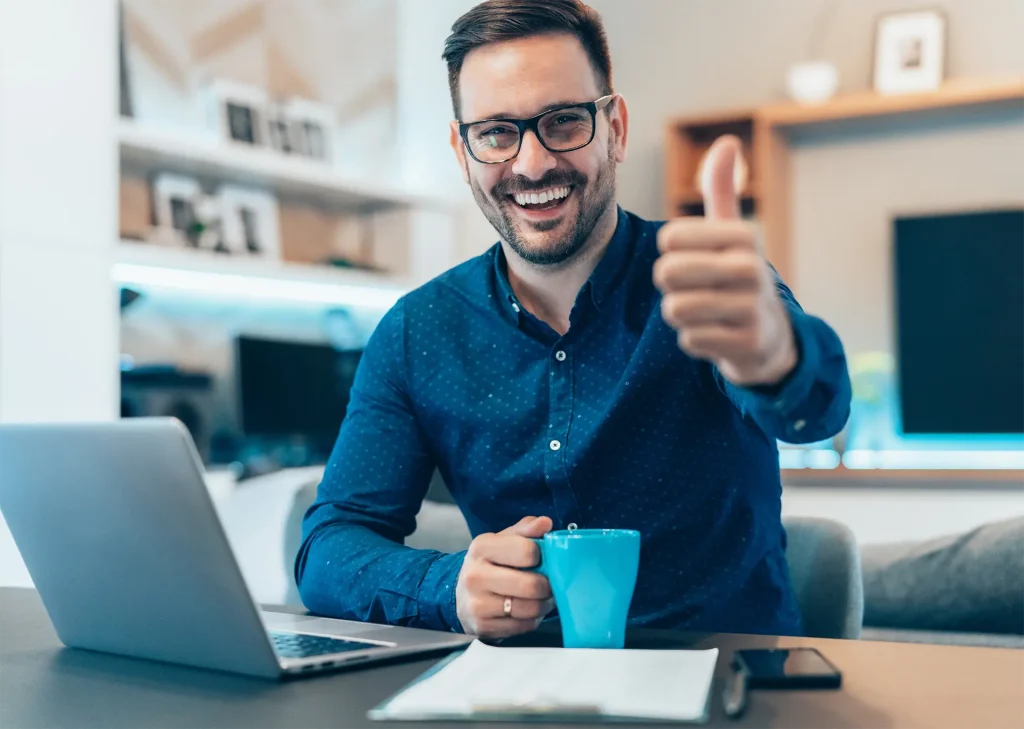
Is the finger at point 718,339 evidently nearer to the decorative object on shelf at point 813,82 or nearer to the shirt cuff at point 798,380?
the shirt cuff at point 798,380

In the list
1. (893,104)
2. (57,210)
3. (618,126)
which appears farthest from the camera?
(893,104)

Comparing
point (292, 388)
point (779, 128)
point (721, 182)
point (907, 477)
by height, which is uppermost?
point (779, 128)

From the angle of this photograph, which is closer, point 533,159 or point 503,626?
point 503,626

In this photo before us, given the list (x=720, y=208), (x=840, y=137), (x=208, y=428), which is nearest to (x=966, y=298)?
(x=840, y=137)

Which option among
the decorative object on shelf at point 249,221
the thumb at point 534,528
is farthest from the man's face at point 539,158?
the decorative object on shelf at point 249,221

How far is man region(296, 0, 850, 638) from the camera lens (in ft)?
4.19

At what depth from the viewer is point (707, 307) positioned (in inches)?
27.0

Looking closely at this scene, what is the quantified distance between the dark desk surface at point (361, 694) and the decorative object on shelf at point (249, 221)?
3.23 meters

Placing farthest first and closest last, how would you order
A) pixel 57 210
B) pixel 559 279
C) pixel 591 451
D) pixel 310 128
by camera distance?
1. pixel 310 128
2. pixel 57 210
3. pixel 559 279
4. pixel 591 451

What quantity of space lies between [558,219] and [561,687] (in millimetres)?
782

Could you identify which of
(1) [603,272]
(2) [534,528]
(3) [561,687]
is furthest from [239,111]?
(3) [561,687]

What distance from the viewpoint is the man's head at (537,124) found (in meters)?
1.35

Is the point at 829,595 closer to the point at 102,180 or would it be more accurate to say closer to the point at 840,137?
the point at 102,180

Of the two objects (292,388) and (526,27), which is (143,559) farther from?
(292,388)
